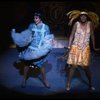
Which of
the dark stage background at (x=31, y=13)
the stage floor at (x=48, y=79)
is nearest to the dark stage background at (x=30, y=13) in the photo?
the dark stage background at (x=31, y=13)

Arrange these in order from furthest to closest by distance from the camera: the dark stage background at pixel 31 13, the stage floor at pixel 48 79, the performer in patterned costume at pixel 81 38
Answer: the dark stage background at pixel 31 13 < the stage floor at pixel 48 79 < the performer in patterned costume at pixel 81 38

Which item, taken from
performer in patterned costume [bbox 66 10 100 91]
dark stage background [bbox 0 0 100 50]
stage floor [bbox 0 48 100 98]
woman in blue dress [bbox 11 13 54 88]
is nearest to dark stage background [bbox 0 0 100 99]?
dark stage background [bbox 0 0 100 50]

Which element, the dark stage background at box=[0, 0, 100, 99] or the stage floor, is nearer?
the stage floor

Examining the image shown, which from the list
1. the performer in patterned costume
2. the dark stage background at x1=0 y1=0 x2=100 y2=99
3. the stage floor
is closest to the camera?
the performer in patterned costume

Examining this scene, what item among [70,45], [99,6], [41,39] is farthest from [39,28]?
[99,6]

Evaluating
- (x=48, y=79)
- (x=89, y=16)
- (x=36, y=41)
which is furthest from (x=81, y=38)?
(x=48, y=79)

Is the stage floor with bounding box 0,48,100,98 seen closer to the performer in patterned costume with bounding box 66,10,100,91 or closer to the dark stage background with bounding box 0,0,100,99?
the performer in patterned costume with bounding box 66,10,100,91

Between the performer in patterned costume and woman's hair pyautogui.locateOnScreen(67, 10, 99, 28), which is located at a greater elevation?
woman's hair pyautogui.locateOnScreen(67, 10, 99, 28)

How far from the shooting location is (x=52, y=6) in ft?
36.5

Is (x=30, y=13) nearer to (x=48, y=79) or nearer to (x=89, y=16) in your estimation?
(x=48, y=79)

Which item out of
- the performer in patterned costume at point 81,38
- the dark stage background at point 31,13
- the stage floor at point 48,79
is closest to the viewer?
the performer in patterned costume at point 81,38

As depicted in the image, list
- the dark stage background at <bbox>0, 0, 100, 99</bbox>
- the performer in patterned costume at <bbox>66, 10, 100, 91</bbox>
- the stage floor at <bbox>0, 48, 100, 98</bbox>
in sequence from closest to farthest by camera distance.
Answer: the performer in patterned costume at <bbox>66, 10, 100, 91</bbox>
the stage floor at <bbox>0, 48, 100, 98</bbox>
the dark stage background at <bbox>0, 0, 100, 99</bbox>

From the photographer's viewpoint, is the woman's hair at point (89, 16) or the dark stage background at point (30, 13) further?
the dark stage background at point (30, 13)

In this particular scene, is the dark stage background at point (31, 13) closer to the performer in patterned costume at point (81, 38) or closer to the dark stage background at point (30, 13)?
the dark stage background at point (30, 13)
